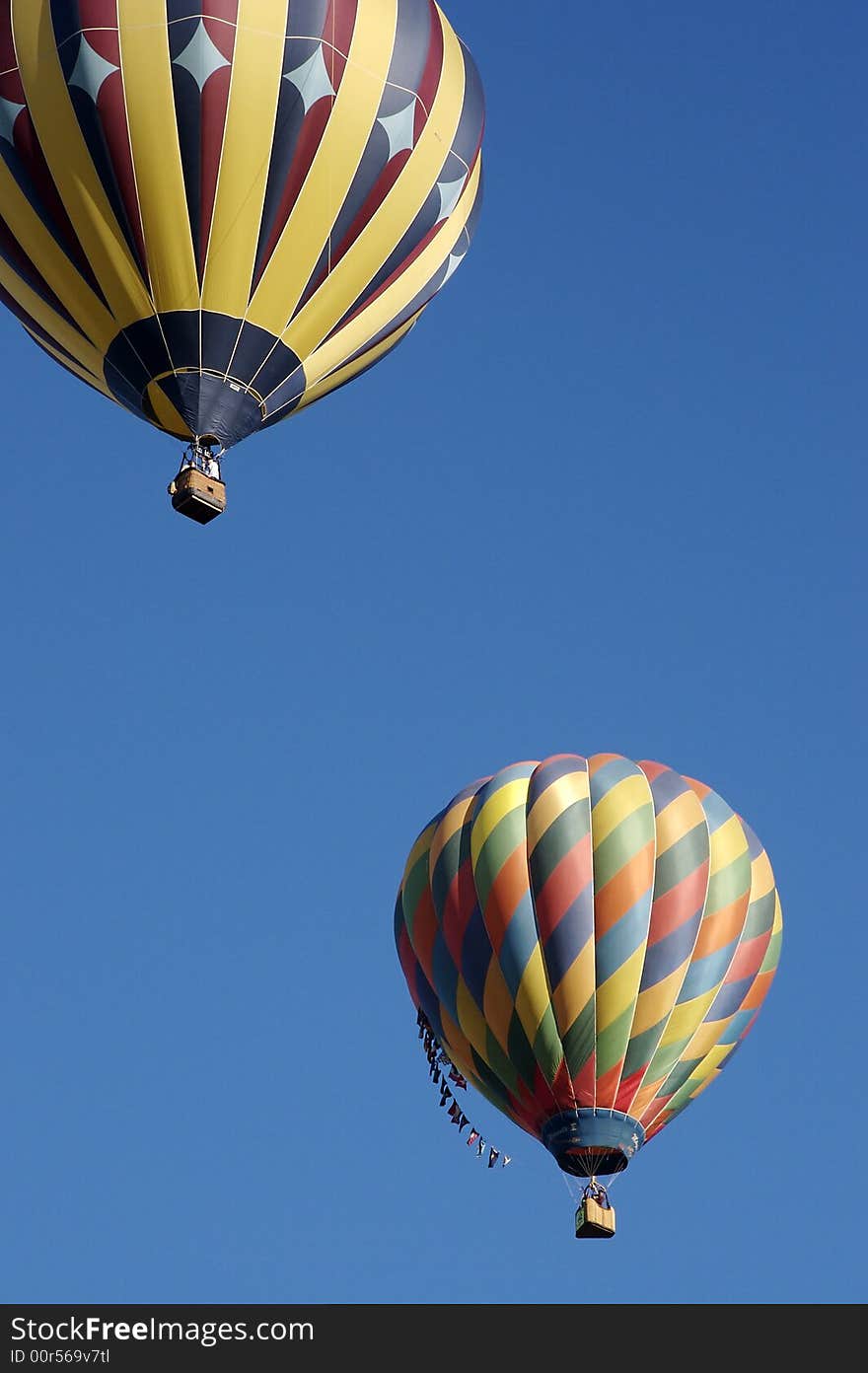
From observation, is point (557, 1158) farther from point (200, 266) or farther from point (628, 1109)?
point (200, 266)

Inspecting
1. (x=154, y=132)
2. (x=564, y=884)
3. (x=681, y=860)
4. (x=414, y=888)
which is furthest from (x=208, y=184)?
(x=681, y=860)

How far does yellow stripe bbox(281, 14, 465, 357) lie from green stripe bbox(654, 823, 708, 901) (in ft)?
17.8

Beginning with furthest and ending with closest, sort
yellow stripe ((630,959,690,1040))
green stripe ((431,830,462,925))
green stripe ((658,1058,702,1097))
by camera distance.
Result: green stripe ((431,830,462,925))
green stripe ((658,1058,702,1097))
yellow stripe ((630,959,690,1040))

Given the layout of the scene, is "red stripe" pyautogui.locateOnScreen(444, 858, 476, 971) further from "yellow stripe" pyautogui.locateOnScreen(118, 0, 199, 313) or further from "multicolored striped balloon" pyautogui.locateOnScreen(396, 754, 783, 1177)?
"yellow stripe" pyautogui.locateOnScreen(118, 0, 199, 313)

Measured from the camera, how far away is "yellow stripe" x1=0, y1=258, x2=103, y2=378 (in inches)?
1035

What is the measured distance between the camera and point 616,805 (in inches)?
1113

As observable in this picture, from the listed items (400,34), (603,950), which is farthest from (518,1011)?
(400,34)

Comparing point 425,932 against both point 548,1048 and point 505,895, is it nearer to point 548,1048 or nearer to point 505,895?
point 505,895

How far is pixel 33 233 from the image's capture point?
84.8ft

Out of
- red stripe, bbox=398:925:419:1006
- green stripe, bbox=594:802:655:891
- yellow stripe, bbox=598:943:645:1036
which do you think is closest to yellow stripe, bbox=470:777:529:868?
green stripe, bbox=594:802:655:891

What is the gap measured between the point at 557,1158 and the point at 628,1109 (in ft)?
2.43

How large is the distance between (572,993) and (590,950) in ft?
1.31

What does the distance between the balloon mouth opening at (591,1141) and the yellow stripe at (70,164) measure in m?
7.71

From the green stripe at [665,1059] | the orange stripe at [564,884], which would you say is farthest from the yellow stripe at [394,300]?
the green stripe at [665,1059]
